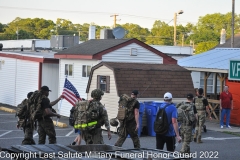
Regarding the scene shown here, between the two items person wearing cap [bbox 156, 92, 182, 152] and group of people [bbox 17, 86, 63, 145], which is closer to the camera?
person wearing cap [bbox 156, 92, 182, 152]

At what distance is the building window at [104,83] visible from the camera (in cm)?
1926

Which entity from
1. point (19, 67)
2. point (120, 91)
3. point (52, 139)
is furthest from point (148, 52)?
point (52, 139)

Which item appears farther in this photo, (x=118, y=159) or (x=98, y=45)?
(x=98, y=45)

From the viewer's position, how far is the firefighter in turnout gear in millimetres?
10664

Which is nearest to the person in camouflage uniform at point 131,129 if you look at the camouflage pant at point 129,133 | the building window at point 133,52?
the camouflage pant at point 129,133

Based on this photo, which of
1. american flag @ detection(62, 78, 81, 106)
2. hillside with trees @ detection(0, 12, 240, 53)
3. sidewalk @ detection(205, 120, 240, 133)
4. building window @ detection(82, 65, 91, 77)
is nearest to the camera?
american flag @ detection(62, 78, 81, 106)

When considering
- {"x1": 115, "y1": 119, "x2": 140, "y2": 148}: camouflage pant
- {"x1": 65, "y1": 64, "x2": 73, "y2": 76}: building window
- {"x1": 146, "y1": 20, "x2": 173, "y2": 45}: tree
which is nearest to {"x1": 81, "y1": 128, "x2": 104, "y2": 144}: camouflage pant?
{"x1": 115, "y1": 119, "x2": 140, "y2": 148}: camouflage pant

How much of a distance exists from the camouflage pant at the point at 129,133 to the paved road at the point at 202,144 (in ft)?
5.86

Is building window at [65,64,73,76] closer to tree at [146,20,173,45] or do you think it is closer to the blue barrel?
the blue barrel

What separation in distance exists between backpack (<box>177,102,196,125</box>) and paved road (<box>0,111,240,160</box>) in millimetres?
1161

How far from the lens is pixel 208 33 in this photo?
3821 inches

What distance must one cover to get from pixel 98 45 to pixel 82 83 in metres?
1.95

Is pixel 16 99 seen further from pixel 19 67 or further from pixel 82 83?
pixel 82 83

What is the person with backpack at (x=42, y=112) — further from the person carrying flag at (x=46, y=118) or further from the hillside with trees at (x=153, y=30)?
the hillside with trees at (x=153, y=30)
